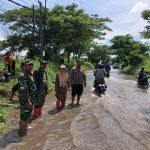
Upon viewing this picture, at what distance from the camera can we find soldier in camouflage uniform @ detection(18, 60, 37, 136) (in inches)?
411

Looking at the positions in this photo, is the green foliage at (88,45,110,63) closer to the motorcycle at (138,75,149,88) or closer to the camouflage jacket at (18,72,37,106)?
the motorcycle at (138,75,149,88)

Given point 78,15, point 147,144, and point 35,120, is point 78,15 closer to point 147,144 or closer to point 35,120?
point 35,120

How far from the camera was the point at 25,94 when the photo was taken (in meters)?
10.4

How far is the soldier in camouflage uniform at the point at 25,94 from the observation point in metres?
10.4

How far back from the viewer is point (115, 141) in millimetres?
9844

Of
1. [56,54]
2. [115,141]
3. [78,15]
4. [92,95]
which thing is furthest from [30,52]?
[115,141]

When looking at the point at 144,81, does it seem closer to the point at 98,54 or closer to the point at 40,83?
the point at 40,83

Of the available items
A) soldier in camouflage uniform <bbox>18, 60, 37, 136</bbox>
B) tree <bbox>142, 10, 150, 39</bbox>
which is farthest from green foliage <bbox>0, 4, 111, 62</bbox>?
soldier in camouflage uniform <bbox>18, 60, 37, 136</bbox>

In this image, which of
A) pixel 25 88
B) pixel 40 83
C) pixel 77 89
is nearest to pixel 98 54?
pixel 77 89

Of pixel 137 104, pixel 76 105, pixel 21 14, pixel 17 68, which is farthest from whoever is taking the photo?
pixel 21 14

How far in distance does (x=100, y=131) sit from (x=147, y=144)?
4.78 ft

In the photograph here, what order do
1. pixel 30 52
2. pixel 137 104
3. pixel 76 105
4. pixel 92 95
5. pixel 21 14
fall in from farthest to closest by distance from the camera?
pixel 30 52 → pixel 21 14 → pixel 92 95 → pixel 137 104 → pixel 76 105

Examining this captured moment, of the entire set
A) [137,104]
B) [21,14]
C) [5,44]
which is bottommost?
[137,104]

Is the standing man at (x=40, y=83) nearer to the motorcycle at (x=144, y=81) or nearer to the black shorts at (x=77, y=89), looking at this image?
the black shorts at (x=77, y=89)
